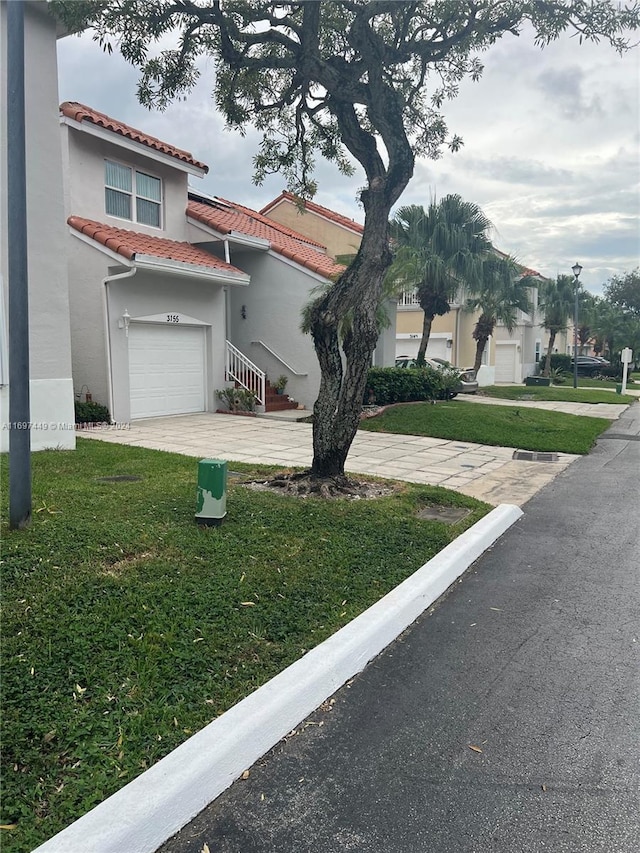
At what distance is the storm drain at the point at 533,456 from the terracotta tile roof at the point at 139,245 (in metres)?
8.02

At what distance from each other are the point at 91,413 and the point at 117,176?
5.62 m

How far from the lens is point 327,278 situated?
1627 cm

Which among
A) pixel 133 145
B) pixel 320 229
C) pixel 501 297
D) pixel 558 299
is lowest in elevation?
pixel 501 297

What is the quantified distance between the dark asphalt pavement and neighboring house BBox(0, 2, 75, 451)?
6.26m

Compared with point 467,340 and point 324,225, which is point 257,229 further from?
point 467,340

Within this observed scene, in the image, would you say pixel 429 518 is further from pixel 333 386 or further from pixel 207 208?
pixel 207 208

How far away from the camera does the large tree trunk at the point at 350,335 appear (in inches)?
281

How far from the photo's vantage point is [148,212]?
15.3 metres

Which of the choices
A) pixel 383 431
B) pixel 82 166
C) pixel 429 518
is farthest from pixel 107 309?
pixel 429 518

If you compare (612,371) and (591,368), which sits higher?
(591,368)

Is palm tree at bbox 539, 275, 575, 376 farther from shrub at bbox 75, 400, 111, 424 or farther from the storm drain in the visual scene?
shrub at bbox 75, 400, 111, 424

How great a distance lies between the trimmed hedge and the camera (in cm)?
1652

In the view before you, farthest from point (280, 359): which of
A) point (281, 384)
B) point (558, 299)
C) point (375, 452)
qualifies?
point (558, 299)

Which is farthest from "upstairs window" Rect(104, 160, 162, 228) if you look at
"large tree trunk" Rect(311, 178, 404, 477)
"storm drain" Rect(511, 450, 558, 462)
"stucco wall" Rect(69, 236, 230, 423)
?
"storm drain" Rect(511, 450, 558, 462)
